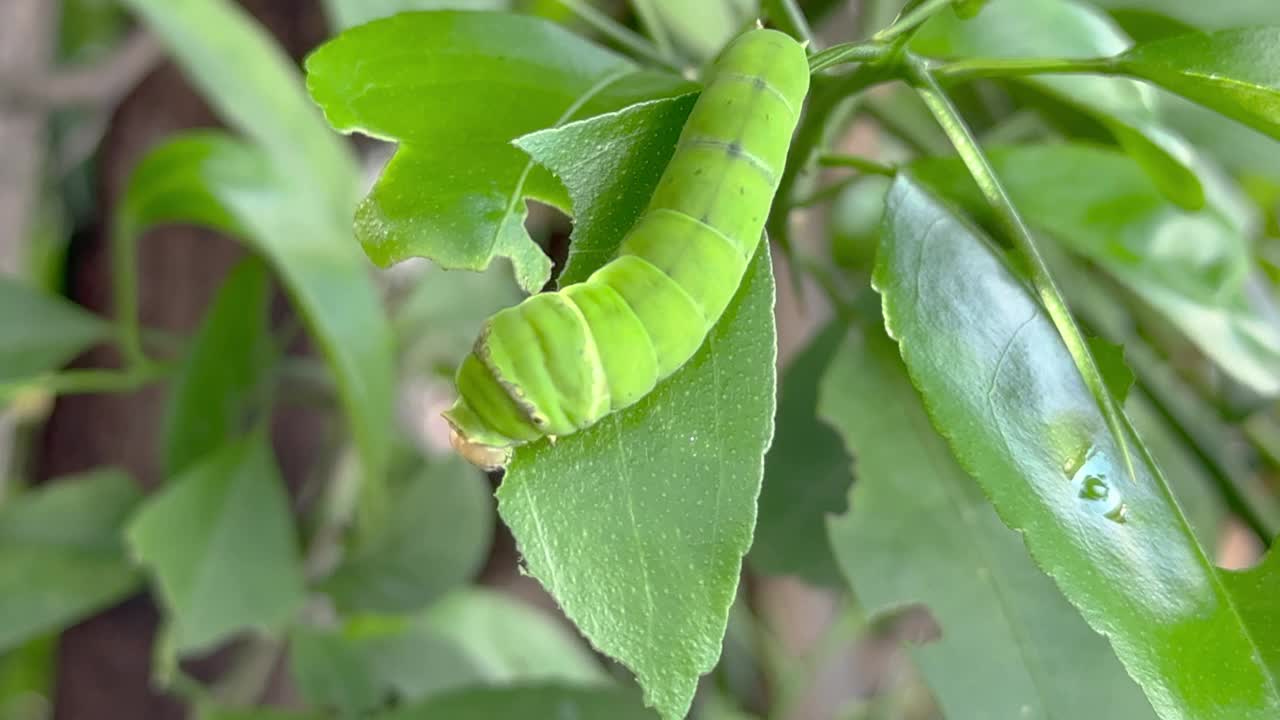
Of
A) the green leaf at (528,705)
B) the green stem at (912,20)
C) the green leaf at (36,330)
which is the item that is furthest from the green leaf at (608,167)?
the green leaf at (36,330)

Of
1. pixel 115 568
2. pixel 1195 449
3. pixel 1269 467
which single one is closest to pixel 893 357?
pixel 1195 449

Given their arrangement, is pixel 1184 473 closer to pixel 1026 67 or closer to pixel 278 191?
pixel 1026 67

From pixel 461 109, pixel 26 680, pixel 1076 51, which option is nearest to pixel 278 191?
pixel 461 109

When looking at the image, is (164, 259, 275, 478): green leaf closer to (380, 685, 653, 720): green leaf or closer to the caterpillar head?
(380, 685, 653, 720): green leaf

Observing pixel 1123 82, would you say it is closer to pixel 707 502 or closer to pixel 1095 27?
pixel 1095 27

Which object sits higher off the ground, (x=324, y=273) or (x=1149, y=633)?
(x=1149, y=633)

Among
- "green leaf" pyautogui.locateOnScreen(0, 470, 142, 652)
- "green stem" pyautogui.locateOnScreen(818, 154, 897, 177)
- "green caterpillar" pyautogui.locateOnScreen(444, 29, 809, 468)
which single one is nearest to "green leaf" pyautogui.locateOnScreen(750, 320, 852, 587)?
"green stem" pyautogui.locateOnScreen(818, 154, 897, 177)

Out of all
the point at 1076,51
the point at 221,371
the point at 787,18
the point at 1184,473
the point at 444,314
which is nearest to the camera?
the point at 787,18
